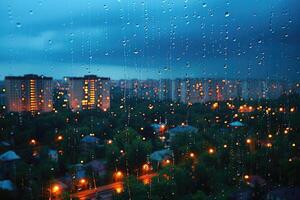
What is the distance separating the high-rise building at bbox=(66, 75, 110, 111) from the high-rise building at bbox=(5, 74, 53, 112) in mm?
2529

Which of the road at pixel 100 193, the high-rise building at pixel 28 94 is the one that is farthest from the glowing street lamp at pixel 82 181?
the high-rise building at pixel 28 94

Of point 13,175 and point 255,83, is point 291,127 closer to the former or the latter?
point 13,175

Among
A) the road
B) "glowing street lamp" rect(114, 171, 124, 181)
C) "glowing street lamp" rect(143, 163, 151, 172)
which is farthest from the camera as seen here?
"glowing street lamp" rect(143, 163, 151, 172)

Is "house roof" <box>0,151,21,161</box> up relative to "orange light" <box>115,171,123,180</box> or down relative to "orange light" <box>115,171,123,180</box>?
up

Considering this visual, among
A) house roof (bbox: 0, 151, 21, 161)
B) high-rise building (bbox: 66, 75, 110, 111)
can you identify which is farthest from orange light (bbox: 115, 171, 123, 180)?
high-rise building (bbox: 66, 75, 110, 111)

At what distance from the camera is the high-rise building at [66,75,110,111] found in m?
20.0

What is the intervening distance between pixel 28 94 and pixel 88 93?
464 cm

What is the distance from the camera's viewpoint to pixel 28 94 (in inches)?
659

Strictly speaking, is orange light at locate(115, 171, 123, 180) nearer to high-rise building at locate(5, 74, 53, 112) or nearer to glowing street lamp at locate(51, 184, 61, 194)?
glowing street lamp at locate(51, 184, 61, 194)

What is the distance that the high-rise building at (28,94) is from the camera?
1641 cm

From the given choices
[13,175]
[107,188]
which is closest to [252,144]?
[107,188]

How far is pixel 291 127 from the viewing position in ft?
37.5

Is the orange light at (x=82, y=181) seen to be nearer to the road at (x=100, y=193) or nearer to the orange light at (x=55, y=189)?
the road at (x=100, y=193)

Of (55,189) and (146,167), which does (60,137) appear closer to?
(146,167)
